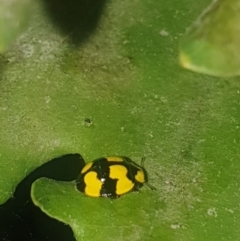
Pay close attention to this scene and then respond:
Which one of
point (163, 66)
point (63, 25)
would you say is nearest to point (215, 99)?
point (163, 66)

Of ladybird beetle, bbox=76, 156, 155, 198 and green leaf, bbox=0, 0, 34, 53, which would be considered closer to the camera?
green leaf, bbox=0, 0, 34, 53

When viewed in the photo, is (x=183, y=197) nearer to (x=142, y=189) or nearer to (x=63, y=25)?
(x=142, y=189)

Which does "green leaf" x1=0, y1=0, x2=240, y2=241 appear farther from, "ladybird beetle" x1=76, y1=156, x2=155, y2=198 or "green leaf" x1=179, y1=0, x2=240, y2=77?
"green leaf" x1=179, y1=0, x2=240, y2=77

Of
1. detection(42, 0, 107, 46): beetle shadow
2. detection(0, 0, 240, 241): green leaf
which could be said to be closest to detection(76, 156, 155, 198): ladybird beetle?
detection(0, 0, 240, 241): green leaf

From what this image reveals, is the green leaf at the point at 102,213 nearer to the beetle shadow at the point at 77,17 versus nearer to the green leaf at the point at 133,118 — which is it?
the green leaf at the point at 133,118

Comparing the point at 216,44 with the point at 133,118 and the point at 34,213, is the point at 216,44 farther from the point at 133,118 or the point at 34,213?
the point at 34,213

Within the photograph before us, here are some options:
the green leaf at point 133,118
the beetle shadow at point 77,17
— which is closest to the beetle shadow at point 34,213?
the green leaf at point 133,118

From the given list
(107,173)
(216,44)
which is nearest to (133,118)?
(107,173)
